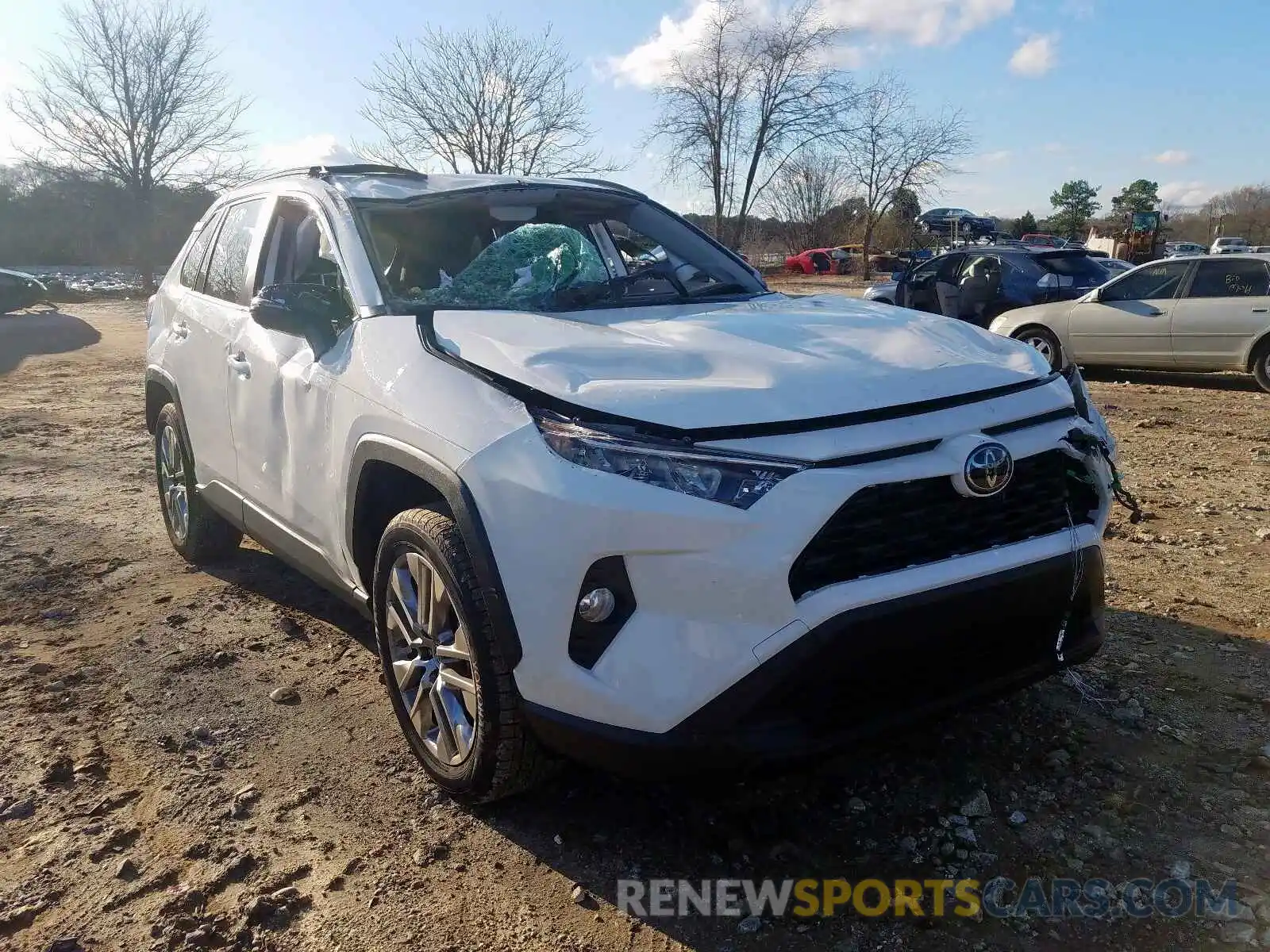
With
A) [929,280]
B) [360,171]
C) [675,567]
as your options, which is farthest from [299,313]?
[929,280]

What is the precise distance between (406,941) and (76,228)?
154 feet

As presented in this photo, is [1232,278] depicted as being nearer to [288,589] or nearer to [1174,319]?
[1174,319]

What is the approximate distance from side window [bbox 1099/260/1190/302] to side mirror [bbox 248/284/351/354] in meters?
9.75

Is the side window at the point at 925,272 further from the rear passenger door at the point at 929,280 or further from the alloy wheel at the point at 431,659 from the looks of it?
the alloy wheel at the point at 431,659

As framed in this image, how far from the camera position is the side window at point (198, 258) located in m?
4.60

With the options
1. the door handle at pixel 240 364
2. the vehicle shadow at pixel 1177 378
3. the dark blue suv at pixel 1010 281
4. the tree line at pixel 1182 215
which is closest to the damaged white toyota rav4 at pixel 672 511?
the door handle at pixel 240 364

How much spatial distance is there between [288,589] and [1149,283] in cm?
962

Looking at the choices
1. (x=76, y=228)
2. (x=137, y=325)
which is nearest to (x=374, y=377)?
(x=137, y=325)

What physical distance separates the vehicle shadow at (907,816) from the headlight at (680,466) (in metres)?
0.64

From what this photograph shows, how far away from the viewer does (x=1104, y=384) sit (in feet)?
34.4

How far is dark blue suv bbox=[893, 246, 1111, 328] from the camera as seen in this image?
11.7 metres

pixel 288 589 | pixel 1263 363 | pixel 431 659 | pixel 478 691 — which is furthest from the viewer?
pixel 1263 363

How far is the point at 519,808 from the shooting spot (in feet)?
8.84

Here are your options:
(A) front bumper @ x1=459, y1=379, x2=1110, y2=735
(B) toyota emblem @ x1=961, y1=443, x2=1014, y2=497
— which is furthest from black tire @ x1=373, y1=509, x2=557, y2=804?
(B) toyota emblem @ x1=961, y1=443, x2=1014, y2=497
